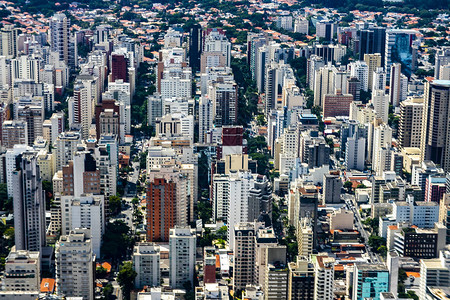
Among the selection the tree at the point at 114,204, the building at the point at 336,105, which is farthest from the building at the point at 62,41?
the tree at the point at 114,204

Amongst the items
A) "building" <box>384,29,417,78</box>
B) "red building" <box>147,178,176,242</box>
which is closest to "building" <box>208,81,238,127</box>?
"building" <box>384,29,417,78</box>

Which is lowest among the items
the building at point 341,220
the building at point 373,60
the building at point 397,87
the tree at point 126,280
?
the tree at point 126,280

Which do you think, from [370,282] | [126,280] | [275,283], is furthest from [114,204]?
[370,282]

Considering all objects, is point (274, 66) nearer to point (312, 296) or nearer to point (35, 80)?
point (35, 80)

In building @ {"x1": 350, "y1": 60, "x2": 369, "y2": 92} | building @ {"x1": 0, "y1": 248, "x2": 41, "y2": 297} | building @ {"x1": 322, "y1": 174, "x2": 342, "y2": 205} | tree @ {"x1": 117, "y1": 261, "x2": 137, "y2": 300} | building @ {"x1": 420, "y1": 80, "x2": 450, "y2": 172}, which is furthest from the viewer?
building @ {"x1": 350, "y1": 60, "x2": 369, "y2": 92}

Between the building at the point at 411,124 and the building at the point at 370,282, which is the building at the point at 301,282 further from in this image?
the building at the point at 411,124

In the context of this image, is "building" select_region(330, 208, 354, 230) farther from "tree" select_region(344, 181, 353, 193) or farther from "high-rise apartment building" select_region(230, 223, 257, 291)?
"high-rise apartment building" select_region(230, 223, 257, 291)

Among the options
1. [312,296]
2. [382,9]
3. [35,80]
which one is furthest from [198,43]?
[312,296]
